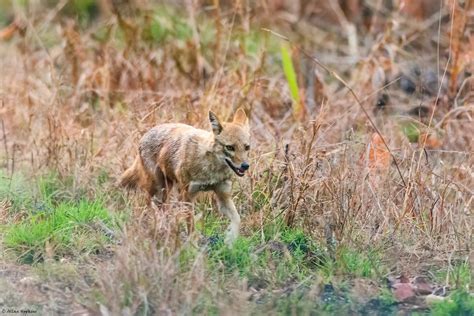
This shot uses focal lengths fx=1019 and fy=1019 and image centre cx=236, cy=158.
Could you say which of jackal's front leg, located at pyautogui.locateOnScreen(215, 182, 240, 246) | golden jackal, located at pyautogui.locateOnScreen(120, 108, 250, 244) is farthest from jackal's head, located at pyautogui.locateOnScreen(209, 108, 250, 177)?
jackal's front leg, located at pyautogui.locateOnScreen(215, 182, 240, 246)

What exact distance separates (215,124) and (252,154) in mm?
1357

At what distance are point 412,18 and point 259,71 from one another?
4036 millimetres

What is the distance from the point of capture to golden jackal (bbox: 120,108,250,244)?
7066mm

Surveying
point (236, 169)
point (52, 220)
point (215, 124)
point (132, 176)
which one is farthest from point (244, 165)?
point (52, 220)

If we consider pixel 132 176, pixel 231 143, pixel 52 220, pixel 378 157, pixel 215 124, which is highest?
pixel 215 124

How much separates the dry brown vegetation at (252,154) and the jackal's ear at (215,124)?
25.7 inches

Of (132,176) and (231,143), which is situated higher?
(231,143)

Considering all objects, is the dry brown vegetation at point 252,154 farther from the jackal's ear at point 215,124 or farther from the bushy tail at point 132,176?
the jackal's ear at point 215,124

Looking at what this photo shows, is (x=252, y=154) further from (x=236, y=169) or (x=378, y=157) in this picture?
(x=236, y=169)

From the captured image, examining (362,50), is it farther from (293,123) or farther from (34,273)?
(34,273)

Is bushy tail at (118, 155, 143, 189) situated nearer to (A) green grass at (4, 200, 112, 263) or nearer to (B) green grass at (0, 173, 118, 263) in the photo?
(B) green grass at (0, 173, 118, 263)

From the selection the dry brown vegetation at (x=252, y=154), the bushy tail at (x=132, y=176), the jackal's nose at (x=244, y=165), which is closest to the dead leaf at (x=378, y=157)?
the dry brown vegetation at (x=252, y=154)

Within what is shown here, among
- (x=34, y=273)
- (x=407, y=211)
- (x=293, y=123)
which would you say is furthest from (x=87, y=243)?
(x=293, y=123)

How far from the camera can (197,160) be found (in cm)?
723
